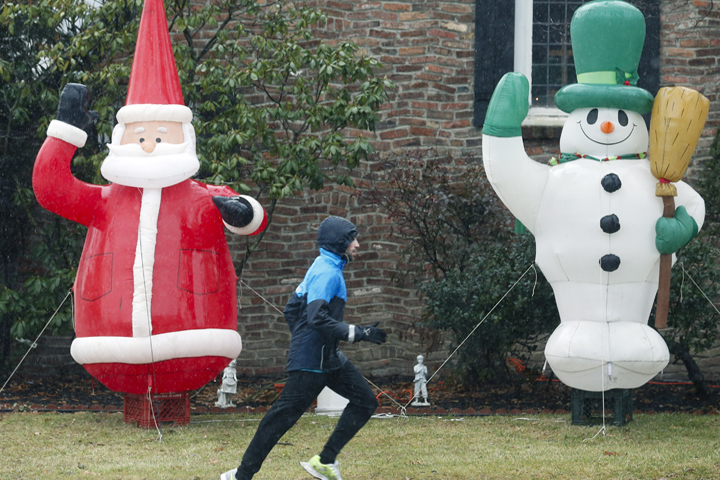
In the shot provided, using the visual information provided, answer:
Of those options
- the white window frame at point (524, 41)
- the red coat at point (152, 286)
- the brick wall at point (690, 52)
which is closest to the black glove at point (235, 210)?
the red coat at point (152, 286)

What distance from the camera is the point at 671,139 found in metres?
5.95

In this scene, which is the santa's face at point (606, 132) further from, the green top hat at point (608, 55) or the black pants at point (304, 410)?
the black pants at point (304, 410)

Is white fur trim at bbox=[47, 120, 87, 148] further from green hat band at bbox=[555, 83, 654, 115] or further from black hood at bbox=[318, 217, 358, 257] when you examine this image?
green hat band at bbox=[555, 83, 654, 115]

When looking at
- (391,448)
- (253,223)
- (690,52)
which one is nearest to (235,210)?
(253,223)

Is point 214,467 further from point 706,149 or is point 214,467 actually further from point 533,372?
point 706,149

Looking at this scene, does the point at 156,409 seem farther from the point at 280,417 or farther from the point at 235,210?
the point at 280,417

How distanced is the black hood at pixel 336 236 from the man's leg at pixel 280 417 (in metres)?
0.66

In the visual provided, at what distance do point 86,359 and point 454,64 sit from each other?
4.66 metres

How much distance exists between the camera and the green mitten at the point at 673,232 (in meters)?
5.92

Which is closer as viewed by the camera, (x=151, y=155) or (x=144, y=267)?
(x=144, y=267)

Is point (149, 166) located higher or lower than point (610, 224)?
higher

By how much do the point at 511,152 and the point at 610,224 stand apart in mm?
815

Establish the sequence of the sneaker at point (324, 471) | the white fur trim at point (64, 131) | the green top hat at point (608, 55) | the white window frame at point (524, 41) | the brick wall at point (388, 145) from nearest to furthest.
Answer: the sneaker at point (324, 471) → the green top hat at point (608, 55) → the white fur trim at point (64, 131) → the brick wall at point (388, 145) → the white window frame at point (524, 41)

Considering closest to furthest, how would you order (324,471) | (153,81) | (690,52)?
(324,471), (153,81), (690,52)
